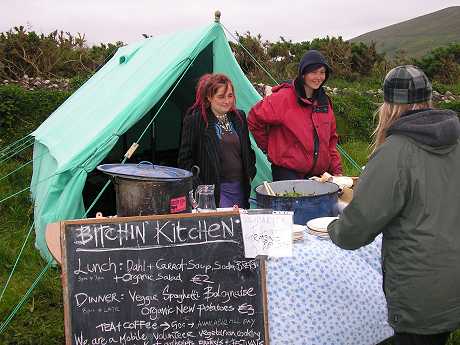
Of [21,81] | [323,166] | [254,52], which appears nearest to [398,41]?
[254,52]

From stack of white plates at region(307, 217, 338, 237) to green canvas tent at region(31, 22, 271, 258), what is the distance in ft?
5.31

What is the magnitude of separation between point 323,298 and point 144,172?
3.48 ft

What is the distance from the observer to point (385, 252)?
7.09ft

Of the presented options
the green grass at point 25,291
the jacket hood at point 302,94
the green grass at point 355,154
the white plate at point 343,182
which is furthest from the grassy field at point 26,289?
the green grass at point 355,154

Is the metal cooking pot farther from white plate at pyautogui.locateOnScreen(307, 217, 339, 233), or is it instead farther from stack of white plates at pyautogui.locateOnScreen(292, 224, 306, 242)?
stack of white plates at pyautogui.locateOnScreen(292, 224, 306, 242)

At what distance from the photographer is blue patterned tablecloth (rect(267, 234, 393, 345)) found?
263cm

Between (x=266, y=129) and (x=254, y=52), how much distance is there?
342 inches

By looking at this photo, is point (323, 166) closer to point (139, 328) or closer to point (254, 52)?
point (139, 328)

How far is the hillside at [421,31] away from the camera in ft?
200

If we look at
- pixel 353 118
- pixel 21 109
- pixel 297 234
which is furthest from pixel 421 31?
pixel 297 234

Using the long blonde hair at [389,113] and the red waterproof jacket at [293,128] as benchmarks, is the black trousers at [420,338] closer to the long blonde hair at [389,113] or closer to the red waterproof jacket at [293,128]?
the long blonde hair at [389,113]

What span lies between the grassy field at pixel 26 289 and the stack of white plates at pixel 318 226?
1049 millimetres

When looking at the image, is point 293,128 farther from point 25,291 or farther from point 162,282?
point 25,291

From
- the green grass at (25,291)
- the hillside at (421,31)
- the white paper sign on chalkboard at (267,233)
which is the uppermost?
the hillside at (421,31)
